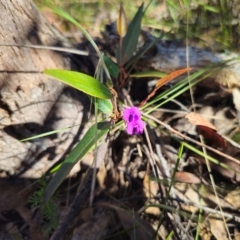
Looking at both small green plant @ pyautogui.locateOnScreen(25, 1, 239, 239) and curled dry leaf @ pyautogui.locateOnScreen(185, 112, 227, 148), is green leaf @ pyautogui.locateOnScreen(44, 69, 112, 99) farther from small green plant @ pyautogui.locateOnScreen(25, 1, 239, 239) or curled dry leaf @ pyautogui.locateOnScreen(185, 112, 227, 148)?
curled dry leaf @ pyautogui.locateOnScreen(185, 112, 227, 148)

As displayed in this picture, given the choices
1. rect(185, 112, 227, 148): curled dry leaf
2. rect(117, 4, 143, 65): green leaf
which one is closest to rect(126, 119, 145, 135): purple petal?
rect(185, 112, 227, 148): curled dry leaf

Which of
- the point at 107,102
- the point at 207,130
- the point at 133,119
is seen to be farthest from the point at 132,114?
the point at 207,130

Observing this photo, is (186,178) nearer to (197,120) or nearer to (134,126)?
(197,120)

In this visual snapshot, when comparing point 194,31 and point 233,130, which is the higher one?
point 194,31

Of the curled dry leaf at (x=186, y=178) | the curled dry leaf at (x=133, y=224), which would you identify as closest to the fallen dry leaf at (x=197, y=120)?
the curled dry leaf at (x=186, y=178)

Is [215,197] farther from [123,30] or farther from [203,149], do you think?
[123,30]

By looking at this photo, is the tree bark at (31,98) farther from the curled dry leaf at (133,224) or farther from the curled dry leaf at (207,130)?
the curled dry leaf at (207,130)

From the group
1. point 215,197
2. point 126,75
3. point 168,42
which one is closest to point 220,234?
point 215,197
